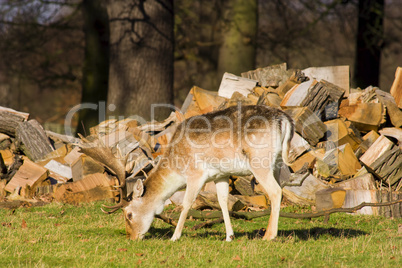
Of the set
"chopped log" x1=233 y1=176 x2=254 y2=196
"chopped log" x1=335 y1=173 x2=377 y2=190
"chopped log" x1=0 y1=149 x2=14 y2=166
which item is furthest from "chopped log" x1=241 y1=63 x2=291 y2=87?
"chopped log" x1=0 y1=149 x2=14 y2=166

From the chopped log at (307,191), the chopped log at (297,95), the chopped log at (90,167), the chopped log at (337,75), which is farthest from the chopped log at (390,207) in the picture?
the chopped log at (90,167)

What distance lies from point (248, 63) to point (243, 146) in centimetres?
1072

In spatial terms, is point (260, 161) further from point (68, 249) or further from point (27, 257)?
point (27, 257)

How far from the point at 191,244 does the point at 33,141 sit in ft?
17.4

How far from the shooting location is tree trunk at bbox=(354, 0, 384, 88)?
608 inches

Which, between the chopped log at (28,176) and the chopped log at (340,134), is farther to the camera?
the chopped log at (28,176)

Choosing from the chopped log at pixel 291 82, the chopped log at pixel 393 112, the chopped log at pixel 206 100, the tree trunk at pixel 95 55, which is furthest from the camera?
the tree trunk at pixel 95 55

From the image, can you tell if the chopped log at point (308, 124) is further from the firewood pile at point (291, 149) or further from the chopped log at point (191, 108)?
the chopped log at point (191, 108)

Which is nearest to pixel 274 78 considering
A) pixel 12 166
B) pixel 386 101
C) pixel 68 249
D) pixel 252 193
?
pixel 386 101

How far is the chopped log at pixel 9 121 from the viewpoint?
9.91 metres

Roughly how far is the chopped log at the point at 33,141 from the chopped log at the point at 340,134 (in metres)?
5.34

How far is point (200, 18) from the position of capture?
795 inches

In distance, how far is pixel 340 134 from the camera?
8539 mm

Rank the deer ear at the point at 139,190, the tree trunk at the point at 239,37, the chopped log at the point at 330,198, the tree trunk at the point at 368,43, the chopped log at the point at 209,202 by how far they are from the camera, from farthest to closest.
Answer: the tree trunk at the point at 239,37 < the tree trunk at the point at 368,43 < the chopped log at the point at 209,202 < the chopped log at the point at 330,198 < the deer ear at the point at 139,190
